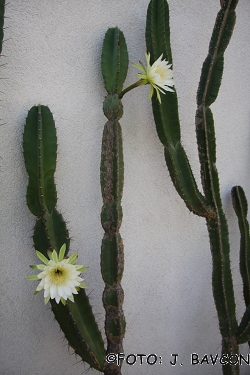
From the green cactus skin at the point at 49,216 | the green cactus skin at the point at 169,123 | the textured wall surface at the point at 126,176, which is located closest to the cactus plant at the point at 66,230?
the green cactus skin at the point at 49,216

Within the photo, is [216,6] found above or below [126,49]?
above

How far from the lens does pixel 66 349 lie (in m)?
1.92

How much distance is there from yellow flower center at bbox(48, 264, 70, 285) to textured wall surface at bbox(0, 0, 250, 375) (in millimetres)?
385

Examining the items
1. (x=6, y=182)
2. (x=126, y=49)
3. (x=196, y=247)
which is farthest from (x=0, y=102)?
(x=196, y=247)

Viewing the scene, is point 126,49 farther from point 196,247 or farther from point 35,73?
point 196,247

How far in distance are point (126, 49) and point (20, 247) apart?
1.04 meters

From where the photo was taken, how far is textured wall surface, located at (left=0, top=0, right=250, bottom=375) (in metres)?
1.76

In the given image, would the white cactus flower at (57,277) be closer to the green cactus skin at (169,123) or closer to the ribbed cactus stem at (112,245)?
the ribbed cactus stem at (112,245)

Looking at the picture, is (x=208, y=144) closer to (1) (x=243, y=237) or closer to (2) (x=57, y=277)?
(1) (x=243, y=237)

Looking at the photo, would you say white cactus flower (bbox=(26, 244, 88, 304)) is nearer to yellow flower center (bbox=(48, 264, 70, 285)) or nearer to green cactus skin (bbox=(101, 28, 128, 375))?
yellow flower center (bbox=(48, 264, 70, 285))

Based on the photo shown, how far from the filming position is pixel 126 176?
2033 mm

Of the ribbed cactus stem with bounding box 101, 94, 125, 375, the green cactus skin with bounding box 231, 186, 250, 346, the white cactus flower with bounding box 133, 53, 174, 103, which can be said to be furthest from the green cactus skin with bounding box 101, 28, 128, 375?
the green cactus skin with bounding box 231, 186, 250, 346

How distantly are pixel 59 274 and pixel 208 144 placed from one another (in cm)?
96

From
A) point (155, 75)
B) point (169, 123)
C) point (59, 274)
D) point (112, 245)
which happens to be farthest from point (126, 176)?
point (59, 274)
